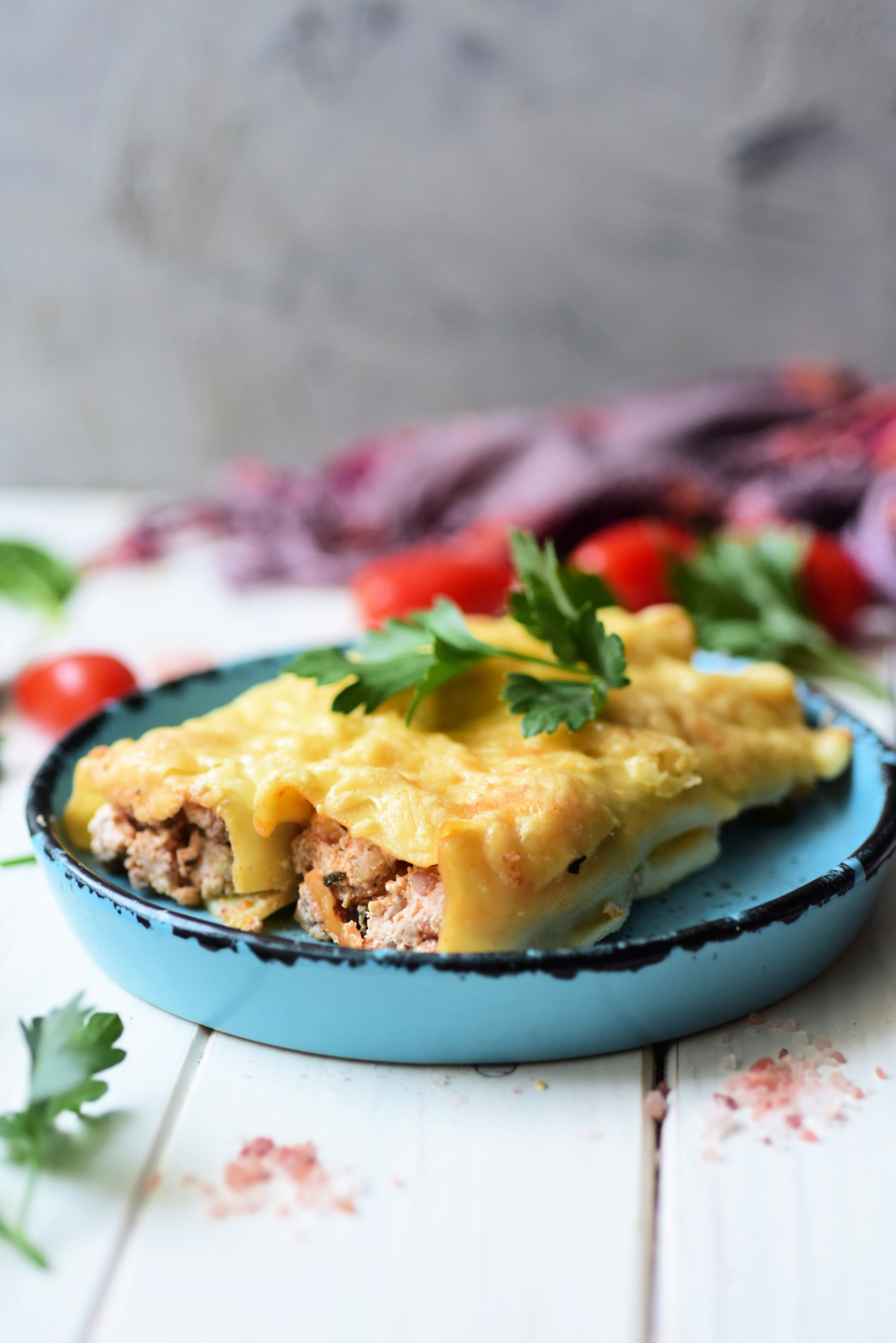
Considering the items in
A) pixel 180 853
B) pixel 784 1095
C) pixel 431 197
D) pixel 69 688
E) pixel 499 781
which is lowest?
pixel 69 688

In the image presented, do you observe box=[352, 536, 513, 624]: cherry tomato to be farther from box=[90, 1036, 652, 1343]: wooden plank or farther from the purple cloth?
box=[90, 1036, 652, 1343]: wooden plank

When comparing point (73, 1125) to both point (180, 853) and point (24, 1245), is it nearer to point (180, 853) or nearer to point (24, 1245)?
point (24, 1245)

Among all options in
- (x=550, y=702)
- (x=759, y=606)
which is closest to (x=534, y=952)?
(x=550, y=702)

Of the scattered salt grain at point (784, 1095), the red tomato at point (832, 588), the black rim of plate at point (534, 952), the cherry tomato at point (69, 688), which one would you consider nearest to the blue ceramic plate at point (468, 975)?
the black rim of plate at point (534, 952)

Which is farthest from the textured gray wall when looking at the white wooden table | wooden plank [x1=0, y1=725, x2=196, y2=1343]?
the white wooden table

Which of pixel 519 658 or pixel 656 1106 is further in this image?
pixel 519 658

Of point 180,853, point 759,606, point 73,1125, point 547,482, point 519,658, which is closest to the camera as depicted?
point 73,1125

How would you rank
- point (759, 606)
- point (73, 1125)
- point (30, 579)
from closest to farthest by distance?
point (73, 1125), point (759, 606), point (30, 579)

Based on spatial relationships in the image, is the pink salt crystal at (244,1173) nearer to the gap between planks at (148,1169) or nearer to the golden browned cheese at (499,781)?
the gap between planks at (148,1169)
